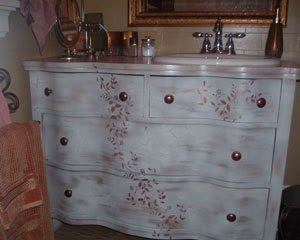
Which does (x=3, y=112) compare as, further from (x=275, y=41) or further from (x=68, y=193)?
(x=275, y=41)

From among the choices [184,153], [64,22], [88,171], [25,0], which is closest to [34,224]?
[88,171]

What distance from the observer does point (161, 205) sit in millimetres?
1349

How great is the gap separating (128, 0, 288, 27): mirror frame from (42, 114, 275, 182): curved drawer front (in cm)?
73

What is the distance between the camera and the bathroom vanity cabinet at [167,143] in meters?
1.18

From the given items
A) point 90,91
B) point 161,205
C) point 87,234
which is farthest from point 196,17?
point 87,234

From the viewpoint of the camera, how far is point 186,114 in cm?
123

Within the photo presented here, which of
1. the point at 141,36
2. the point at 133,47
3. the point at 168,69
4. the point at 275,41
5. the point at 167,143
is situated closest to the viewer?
the point at 168,69

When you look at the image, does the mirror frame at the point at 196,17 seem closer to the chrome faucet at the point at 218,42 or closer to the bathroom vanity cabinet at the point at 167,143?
the chrome faucet at the point at 218,42

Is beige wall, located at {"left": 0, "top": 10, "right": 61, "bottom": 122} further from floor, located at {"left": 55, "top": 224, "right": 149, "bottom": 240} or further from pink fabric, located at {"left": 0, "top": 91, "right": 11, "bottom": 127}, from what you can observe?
floor, located at {"left": 55, "top": 224, "right": 149, "bottom": 240}

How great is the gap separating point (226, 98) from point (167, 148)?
324 millimetres

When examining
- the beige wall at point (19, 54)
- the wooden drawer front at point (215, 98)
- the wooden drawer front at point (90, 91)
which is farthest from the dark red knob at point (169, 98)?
the beige wall at point (19, 54)

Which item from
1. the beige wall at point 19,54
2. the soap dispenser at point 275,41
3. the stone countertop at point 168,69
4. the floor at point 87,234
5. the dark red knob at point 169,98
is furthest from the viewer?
the floor at point 87,234

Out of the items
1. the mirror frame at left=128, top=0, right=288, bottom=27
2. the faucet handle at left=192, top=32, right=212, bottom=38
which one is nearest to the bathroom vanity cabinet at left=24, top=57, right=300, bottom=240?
the faucet handle at left=192, top=32, right=212, bottom=38

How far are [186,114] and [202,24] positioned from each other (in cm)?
72
